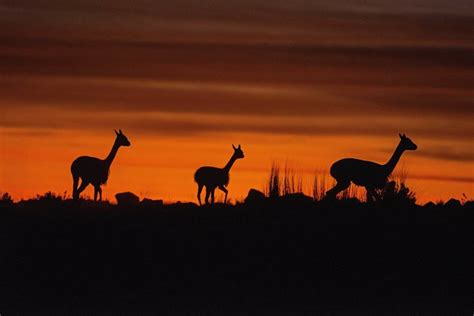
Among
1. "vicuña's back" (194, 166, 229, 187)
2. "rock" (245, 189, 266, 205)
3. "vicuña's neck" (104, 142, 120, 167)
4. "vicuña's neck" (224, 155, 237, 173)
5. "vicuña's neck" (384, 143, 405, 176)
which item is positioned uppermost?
"vicuña's neck" (224, 155, 237, 173)

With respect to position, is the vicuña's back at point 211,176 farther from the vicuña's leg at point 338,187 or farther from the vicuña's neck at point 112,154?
the vicuña's leg at point 338,187

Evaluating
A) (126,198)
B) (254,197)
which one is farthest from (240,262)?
(126,198)

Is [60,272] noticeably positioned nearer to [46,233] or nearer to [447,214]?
[46,233]

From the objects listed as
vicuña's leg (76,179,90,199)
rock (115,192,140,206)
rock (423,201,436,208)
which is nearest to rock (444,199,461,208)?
rock (423,201,436,208)

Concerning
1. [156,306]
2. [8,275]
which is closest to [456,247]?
[156,306]

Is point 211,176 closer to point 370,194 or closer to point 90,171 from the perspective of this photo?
point 90,171

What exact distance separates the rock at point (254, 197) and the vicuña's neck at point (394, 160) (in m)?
3.43

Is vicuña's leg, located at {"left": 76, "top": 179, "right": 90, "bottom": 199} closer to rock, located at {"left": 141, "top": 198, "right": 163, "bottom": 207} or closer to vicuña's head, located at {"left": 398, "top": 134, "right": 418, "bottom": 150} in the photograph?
rock, located at {"left": 141, "top": 198, "right": 163, "bottom": 207}

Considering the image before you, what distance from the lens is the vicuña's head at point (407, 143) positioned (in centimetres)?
3741

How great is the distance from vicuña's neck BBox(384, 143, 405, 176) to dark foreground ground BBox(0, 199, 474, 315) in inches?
197

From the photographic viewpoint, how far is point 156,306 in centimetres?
2662

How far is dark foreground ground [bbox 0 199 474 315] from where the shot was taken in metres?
27.2

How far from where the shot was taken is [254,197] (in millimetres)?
32812

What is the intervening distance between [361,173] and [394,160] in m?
1.50
